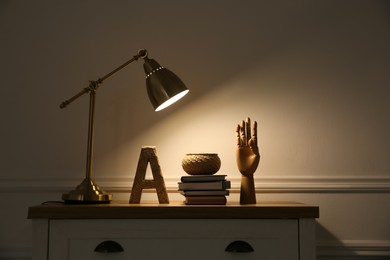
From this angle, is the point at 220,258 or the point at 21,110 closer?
the point at 220,258

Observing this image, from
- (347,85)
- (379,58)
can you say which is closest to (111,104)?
(347,85)

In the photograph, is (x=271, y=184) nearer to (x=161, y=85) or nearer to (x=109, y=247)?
(x=161, y=85)

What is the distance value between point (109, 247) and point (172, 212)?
0.23 meters

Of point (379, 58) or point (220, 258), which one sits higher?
point (379, 58)

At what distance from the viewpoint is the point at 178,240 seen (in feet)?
4.55

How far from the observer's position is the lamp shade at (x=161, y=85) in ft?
5.06

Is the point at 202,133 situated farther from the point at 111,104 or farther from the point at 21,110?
the point at 21,110

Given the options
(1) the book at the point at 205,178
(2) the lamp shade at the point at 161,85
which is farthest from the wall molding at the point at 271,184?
(2) the lamp shade at the point at 161,85

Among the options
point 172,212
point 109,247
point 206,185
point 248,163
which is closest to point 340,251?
point 248,163

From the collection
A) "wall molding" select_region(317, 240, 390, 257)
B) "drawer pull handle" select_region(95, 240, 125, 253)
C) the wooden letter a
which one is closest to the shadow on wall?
"wall molding" select_region(317, 240, 390, 257)

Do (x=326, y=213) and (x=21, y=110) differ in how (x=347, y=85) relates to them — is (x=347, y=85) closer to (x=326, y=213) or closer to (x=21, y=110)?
(x=326, y=213)

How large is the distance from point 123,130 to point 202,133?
35 cm

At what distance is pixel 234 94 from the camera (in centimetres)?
188

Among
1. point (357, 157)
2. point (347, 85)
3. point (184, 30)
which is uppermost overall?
point (184, 30)
